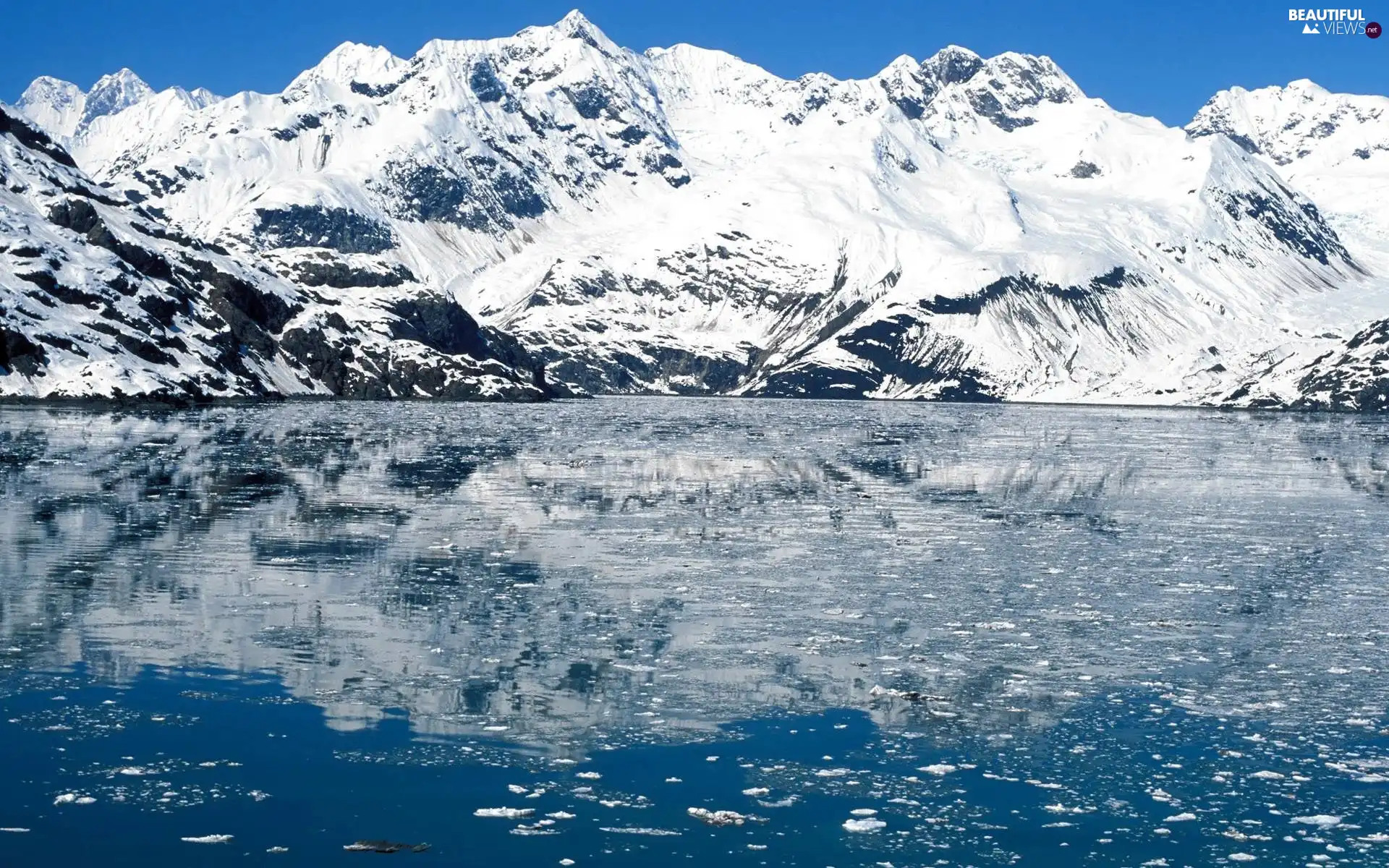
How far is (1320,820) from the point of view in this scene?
23.2m

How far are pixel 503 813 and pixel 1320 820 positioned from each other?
479 inches

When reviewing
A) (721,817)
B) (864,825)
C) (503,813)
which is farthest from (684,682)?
(864,825)

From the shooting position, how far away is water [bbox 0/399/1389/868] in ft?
74.9

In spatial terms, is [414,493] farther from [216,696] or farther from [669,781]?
[669,781]

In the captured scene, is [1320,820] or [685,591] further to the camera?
[685,591]

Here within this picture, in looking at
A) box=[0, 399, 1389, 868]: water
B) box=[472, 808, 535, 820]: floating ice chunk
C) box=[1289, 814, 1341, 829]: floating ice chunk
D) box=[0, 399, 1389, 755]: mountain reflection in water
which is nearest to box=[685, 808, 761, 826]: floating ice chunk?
box=[0, 399, 1389, 868]: water

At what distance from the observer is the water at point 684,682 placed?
22844 millimetres

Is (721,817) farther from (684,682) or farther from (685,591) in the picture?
(685,591)

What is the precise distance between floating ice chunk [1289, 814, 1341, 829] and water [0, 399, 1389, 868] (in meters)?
0.07

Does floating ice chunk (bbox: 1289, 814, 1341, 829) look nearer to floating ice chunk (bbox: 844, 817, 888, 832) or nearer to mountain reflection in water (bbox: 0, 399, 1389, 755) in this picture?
mountain reflection in water (bbox: 0, 399, 1389, 755)

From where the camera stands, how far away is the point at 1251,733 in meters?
28.0

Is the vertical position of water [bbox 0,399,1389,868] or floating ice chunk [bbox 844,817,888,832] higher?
water [bbox 0,399,1389,868]

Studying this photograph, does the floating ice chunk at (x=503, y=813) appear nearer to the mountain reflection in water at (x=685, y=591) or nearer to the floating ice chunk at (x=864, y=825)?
the mountain reflection in water at (x=685, y=591)

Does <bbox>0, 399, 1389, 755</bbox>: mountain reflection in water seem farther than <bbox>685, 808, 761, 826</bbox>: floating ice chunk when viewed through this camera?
Yes
